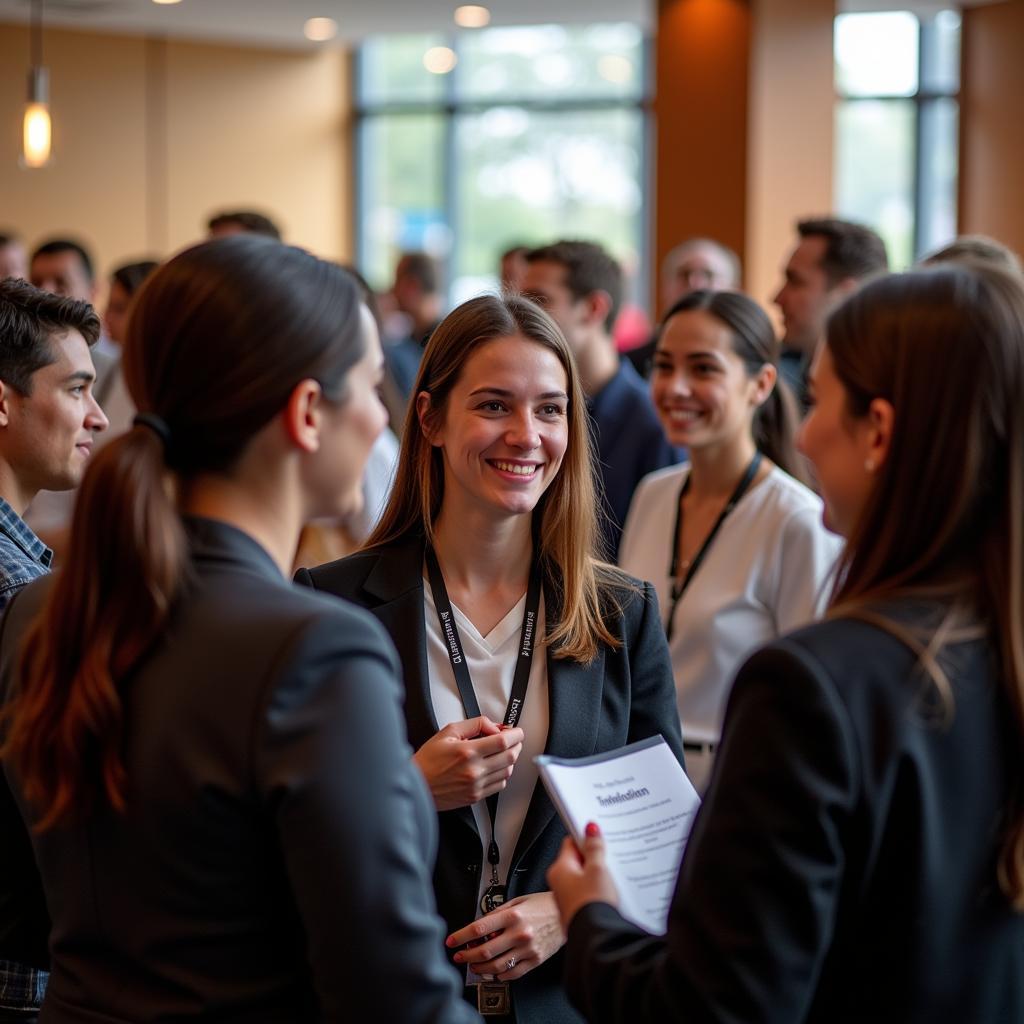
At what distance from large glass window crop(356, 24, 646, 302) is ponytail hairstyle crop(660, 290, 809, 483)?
8496 mm

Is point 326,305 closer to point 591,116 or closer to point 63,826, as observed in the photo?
point 63,826

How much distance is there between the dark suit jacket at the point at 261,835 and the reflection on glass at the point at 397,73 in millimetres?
12505

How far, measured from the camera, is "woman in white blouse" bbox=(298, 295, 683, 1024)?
2.08m

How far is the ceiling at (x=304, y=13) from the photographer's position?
10.6 m

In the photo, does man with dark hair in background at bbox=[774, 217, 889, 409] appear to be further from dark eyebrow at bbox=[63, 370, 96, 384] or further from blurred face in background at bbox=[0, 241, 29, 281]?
blurred face in background at bbox=[0, 241, 29, 281]

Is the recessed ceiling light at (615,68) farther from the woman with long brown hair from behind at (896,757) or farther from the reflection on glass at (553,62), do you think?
the woman with long brown hair from behind at (896,757)

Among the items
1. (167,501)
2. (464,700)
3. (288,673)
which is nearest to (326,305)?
(167,501)

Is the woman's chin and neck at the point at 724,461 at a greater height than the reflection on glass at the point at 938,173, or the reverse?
the reflection on glass at the point at 938,173

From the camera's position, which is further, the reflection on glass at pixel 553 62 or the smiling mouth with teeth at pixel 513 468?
the reflection on glass at pixel 553 62

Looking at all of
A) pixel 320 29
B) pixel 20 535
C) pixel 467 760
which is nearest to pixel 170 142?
pixel 320 29

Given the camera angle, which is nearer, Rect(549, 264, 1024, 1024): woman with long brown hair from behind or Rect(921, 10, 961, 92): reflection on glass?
Rect(549, 264, 1024, 1024): woman with long brown hair from behind

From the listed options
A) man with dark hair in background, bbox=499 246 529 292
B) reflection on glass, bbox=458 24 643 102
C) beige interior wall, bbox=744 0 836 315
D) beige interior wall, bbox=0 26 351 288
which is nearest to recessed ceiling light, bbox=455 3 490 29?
reflection on glass, bbox=458 24 643 102

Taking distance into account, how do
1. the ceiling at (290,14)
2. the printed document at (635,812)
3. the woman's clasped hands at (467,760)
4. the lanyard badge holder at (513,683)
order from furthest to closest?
1. the ceiling at (290,14)
2. the lanyard badge holder at (513,683)
3. the woman's clasped hands at (467,760)
4. the printed document at (635,812)

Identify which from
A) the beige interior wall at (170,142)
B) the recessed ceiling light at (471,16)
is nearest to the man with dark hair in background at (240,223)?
the recessed ceiling light at (471,16)
